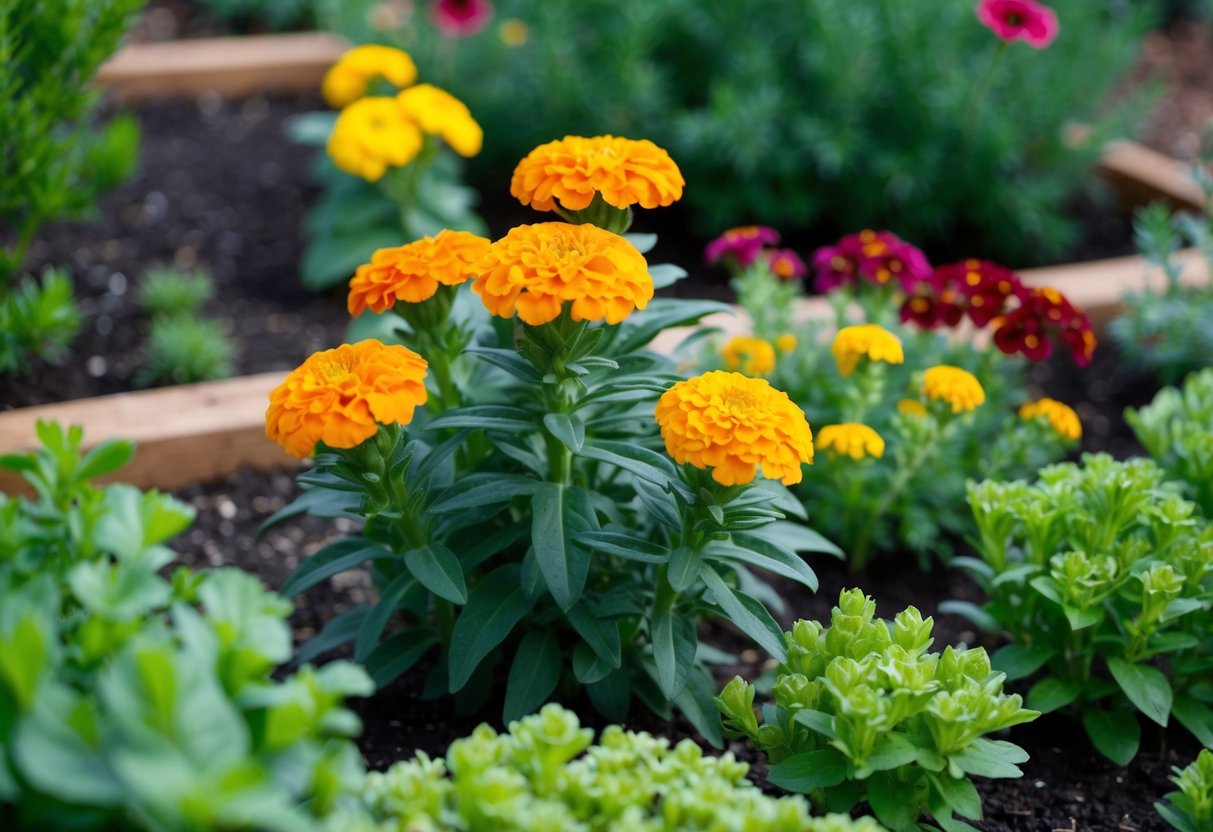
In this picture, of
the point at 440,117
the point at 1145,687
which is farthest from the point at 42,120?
the point at 1145,687

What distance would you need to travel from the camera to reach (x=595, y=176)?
1877 mm

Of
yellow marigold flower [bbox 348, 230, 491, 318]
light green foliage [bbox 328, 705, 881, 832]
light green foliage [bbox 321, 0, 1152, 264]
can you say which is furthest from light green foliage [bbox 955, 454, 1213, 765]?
light green foliage [bbox 321, 0, 1152, 264]

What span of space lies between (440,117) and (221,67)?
2.31 meters

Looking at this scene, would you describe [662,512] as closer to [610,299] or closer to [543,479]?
[543,479]

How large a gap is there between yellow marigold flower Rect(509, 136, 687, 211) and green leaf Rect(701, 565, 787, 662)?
0.62 meters

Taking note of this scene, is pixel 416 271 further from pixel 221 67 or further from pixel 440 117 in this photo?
pixel 221 67

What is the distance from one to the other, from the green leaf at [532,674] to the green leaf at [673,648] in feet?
0.72

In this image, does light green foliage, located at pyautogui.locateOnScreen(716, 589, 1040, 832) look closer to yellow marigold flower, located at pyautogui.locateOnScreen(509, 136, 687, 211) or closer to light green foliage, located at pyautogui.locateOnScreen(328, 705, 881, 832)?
light green foliage, located at pyautogui.locateOnScreen(328, 705, 881, 832)

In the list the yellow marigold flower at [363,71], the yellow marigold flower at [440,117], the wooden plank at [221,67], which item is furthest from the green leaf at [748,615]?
the wooden plank at [221,67]

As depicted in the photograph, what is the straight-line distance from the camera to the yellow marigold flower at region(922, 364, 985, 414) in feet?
7.89

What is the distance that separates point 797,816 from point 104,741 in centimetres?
83

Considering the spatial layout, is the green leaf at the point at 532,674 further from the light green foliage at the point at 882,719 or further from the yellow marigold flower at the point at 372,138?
the yellow marigold flower at the point at 372,138

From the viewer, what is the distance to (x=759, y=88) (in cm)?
392

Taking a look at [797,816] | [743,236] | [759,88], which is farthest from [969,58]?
[797,816]
